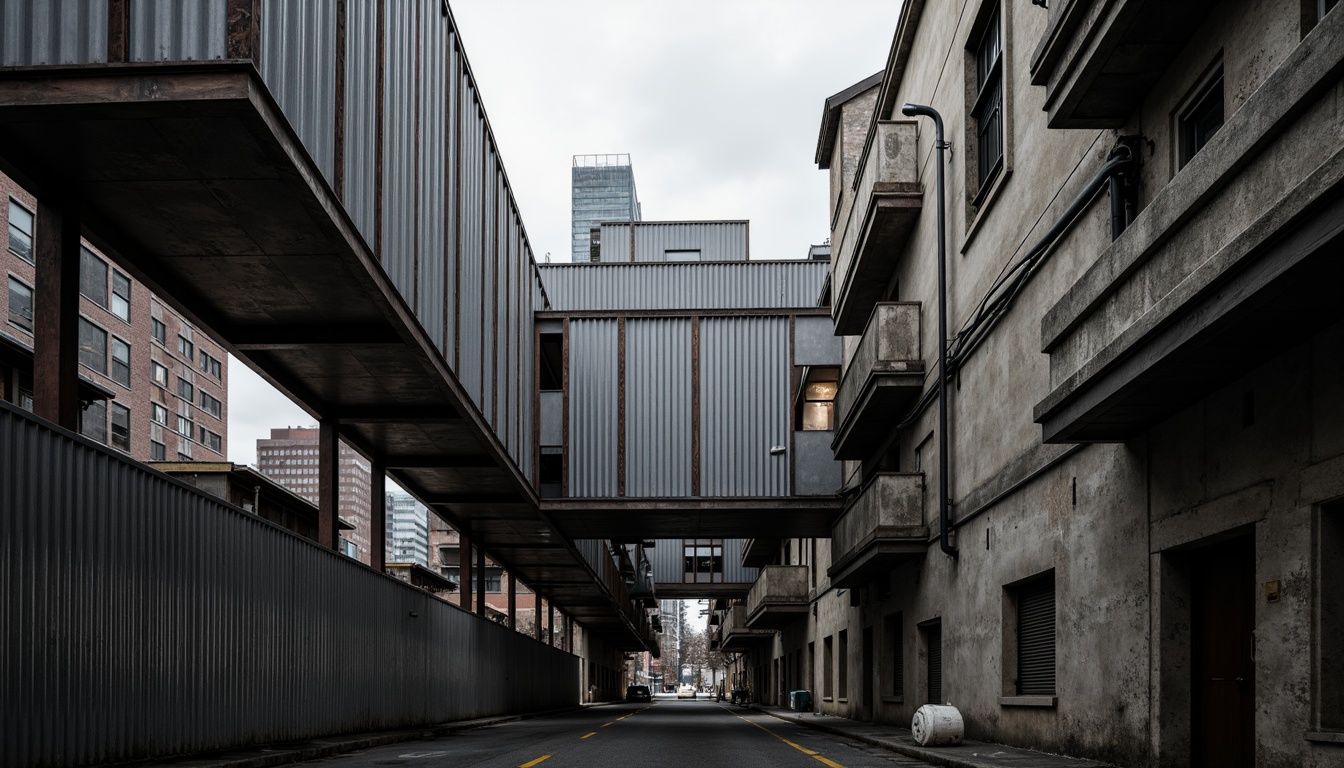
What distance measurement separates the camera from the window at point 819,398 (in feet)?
102

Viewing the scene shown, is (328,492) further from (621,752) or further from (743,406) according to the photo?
(743,406)

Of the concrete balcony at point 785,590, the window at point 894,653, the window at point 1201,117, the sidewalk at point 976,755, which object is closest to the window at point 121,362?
the concrete balcony at point 785,590

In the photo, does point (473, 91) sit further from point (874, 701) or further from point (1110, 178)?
point (874, 701)

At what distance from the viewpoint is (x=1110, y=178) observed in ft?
37.2

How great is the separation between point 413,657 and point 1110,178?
16581 millimetres

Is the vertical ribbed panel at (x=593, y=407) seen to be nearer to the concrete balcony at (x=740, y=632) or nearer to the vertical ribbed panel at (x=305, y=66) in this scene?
the vertical ribbed panel at (x=305, y=66)

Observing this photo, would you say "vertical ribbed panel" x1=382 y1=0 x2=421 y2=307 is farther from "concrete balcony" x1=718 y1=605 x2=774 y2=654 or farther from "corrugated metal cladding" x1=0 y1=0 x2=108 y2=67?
"concrete balcony" x1=718 y1=605 x2=774 y2=654

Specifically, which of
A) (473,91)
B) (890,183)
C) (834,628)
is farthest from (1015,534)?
(834,628)

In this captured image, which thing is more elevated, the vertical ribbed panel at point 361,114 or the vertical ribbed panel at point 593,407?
the vertical ribbed panel at point 361,114

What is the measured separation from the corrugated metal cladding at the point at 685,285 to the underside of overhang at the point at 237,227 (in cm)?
2272

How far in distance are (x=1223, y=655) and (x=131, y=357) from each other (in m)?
69.7

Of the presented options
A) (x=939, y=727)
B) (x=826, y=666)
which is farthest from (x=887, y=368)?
(x=826, y=666)

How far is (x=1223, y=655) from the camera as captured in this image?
32.3 ft

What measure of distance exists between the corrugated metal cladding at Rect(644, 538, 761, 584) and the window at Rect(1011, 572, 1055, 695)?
44.0 meters
